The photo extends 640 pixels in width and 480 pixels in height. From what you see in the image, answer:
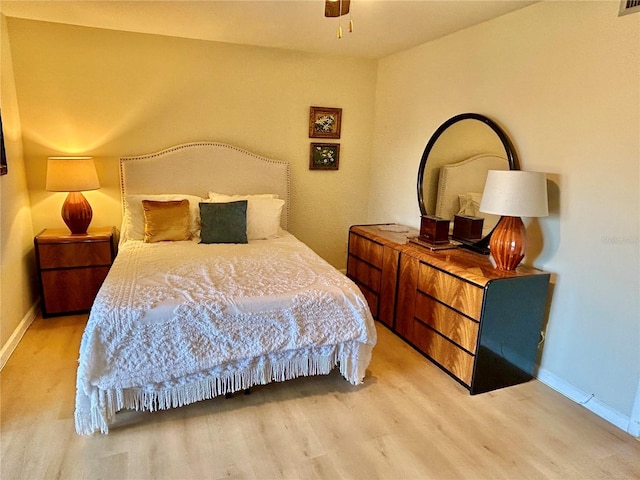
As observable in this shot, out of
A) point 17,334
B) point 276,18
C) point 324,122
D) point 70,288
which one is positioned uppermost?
point 276,18

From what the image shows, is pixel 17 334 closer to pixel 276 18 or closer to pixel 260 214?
pixel 260 214

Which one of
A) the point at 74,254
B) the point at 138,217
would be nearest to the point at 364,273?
the point at 138,217

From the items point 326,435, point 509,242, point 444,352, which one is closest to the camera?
point 326,435

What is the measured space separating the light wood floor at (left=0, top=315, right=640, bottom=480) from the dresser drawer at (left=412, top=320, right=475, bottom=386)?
11 cm

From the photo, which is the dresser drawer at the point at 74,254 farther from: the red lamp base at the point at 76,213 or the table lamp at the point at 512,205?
the table lamp at the point at 512,205

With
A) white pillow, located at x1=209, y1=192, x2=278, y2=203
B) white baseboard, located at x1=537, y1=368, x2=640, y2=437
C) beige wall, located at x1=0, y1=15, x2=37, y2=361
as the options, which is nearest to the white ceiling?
beige wall, located at x1=0, y1=15, x2=37, y2=361

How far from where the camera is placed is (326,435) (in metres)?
2.15

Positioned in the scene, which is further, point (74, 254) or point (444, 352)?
point (74, 254)

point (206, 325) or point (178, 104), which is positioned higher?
point (178, 104)

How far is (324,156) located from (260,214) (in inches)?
45.0

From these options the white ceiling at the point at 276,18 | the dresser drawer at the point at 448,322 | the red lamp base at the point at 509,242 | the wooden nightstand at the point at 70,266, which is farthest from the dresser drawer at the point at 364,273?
the wooden nightstand at the point at 70,266

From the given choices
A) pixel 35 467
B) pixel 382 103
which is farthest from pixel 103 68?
pixel 35 467

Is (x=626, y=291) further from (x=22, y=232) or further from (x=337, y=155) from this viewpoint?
(x=22, y=232)

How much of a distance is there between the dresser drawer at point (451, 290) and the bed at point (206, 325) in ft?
1.86
